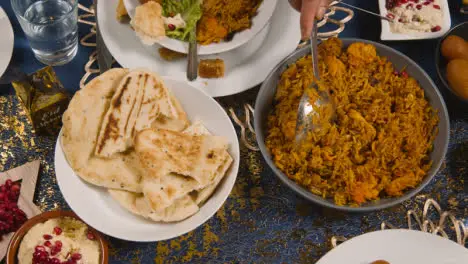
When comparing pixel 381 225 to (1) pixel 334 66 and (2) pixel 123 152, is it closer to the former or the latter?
(1) pixel 334 66

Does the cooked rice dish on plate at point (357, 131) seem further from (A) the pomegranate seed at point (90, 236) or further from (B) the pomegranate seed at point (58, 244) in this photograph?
(B) the pomegranate seed at point (58, 244)

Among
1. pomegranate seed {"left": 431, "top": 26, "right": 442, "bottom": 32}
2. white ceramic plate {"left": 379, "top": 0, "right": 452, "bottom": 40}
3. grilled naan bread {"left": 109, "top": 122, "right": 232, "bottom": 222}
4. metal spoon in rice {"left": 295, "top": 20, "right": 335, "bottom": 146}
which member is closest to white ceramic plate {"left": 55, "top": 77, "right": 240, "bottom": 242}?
grilled naan bread {"left": 109, "top": 122, "right": 232, "bottom": 222}

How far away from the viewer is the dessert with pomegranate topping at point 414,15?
2.65m

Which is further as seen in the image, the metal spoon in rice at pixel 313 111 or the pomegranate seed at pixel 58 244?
the metal spoon in rice at pixel 313 111

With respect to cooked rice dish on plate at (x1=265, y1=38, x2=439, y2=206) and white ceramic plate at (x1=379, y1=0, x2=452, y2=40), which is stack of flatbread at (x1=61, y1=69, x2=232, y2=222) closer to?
cooked rice dish on plate at (x1=265, y1=38, x2=439, y2=206)

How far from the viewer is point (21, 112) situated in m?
2.46

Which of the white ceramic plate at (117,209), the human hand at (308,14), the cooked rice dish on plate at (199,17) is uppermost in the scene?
the human hand at (308,14)

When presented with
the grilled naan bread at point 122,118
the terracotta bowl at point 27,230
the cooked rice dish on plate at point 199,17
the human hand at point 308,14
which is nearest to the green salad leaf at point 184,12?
the cooked rice dish on plate at point 199,17

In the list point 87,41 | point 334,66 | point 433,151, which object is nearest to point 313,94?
point 334,66

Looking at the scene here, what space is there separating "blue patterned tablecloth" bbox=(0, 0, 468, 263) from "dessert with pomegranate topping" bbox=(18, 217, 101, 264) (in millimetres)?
144

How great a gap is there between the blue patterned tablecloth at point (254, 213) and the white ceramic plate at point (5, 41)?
0.36 ft

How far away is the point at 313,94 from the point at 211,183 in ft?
1.81

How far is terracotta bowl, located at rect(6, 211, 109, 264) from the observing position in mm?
2032

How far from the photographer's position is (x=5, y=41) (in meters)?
2.51
